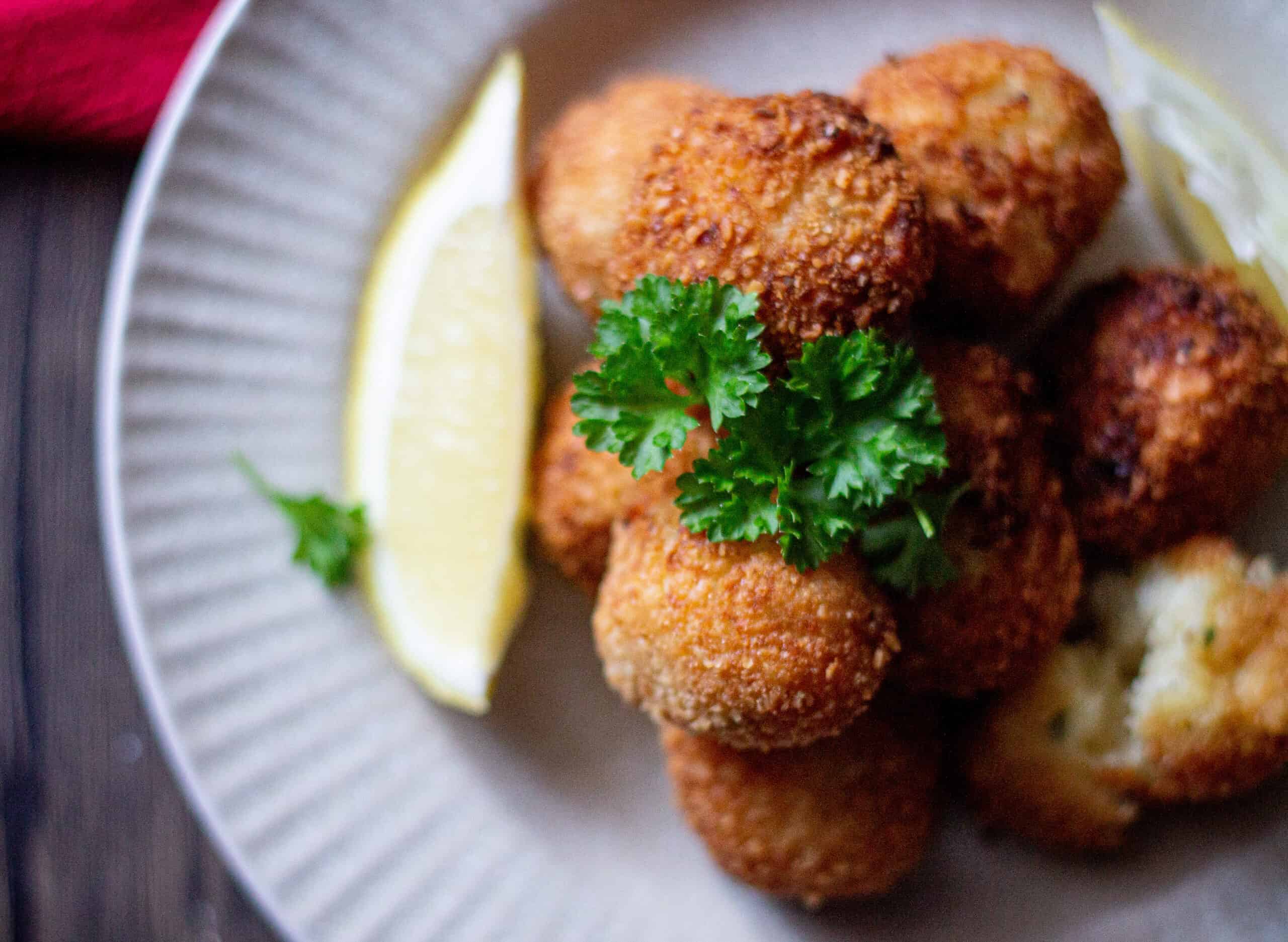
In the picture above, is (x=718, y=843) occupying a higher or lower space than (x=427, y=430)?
lower

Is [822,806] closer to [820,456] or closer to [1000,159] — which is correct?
[820,456]

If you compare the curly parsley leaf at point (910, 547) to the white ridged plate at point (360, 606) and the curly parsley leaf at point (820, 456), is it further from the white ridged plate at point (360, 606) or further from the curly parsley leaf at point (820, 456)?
the white ridged plate at point (360, 606)

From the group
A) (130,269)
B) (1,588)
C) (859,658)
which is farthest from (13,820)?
(859,658)

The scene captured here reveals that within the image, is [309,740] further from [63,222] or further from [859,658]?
[63,222]

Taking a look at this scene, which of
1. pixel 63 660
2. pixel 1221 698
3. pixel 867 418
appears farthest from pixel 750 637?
pixel 63 660

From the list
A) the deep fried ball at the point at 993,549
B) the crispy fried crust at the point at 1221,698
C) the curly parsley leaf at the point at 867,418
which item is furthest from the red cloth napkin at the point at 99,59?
the crispy fried crust at the point at 1221,698

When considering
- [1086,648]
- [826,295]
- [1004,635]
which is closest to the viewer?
[826,295]

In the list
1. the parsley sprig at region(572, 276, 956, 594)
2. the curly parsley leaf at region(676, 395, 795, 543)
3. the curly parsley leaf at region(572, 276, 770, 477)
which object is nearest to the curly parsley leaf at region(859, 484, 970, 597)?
the parsley sprig at region(572, 276, 956, 594)
